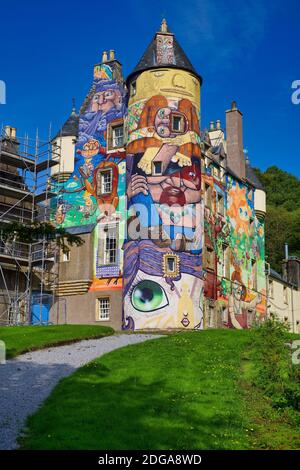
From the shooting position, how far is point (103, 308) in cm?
3706

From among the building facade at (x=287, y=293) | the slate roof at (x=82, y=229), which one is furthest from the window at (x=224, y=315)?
the slate roof at (x=82, y=229)

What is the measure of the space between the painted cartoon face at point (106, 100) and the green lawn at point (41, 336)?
1560 centimetres

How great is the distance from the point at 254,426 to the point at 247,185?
33589 mm

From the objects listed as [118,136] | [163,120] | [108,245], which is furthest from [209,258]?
[118,136]

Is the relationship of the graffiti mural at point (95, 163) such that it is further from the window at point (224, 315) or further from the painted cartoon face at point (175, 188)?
the window at point (224, 315)

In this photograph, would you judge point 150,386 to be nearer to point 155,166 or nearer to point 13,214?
point 155,166

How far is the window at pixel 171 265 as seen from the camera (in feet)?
112

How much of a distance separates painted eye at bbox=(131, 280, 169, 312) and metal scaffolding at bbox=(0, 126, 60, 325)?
20.0 feet

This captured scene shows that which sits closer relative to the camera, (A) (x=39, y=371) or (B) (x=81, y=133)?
(A) (x=39, y=371)

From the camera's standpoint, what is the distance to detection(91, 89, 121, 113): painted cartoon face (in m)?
39.8

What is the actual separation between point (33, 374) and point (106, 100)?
2460cm

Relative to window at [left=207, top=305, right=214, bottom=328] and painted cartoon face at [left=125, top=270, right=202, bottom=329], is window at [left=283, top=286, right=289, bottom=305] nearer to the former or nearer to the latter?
window at [left=207, top=305, right=214, bottom=328]

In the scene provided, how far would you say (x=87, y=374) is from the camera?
739 inches
